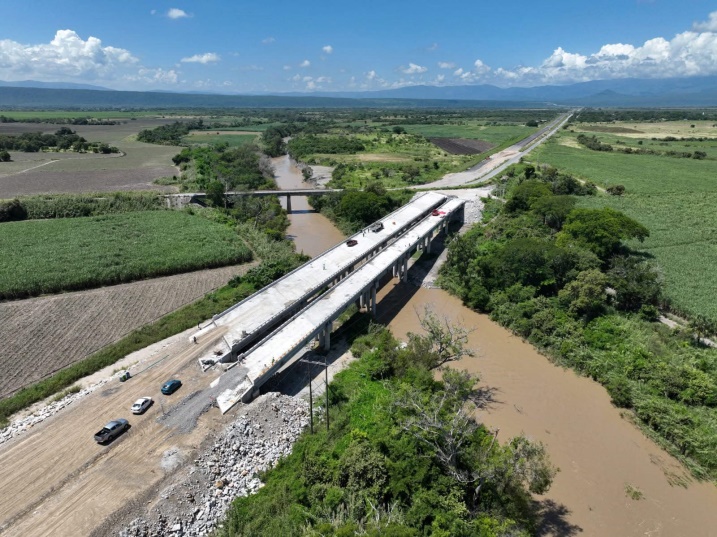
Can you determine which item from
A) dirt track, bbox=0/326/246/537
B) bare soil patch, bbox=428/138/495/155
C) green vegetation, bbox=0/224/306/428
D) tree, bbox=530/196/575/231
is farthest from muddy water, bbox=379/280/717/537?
bare soil patch, bbox=428/138/495/155

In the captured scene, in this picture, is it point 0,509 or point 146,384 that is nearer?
point 0,509

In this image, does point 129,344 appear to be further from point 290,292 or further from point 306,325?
point 306,325

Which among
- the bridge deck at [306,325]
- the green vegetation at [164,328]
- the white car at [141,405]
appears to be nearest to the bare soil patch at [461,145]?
the green vegetation at [164,328]

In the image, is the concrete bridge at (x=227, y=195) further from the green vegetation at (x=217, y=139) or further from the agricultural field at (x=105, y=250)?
the green vegetation at (x=217, y=139)

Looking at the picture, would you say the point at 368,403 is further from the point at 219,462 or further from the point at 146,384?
the point at 146,384

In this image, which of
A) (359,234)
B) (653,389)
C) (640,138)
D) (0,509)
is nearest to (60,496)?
(0,509)

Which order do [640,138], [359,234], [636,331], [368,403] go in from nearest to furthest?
[368,403] → [636,331] → [359,234] → [640,138]
